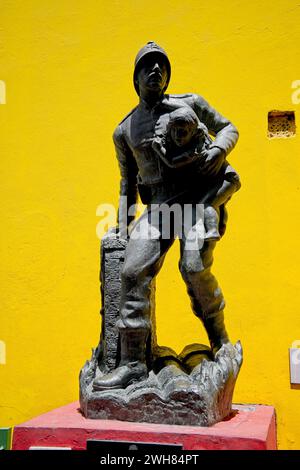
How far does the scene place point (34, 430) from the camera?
1.98m

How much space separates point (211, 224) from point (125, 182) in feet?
1.62

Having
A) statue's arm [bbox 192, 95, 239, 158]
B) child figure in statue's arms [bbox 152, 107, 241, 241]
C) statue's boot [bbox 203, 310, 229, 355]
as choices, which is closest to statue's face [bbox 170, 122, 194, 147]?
child figure in statue's arms [bbox 152, 107, 241, 241]

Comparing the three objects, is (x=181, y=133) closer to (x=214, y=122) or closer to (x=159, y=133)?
(x=159, y=133)

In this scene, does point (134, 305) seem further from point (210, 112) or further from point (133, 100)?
point (133, 100)

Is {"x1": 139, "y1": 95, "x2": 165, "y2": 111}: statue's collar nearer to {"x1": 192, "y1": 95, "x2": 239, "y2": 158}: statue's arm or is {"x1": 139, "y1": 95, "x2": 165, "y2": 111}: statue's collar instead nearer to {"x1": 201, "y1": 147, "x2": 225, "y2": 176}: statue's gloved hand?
{"x1": 192, "y1": 95, "x2": 239, "y2": 158}: statue's arm

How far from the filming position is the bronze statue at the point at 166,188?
7.02ft

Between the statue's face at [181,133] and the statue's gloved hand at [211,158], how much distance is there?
9cm

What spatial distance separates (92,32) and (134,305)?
2002 mm

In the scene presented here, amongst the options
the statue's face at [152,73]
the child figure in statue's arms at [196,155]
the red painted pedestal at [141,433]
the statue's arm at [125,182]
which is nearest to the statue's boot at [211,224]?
the child figure in statue's arms at [196,155]

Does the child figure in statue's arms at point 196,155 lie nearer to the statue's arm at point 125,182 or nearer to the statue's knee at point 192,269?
the statue's knee at point 192,269

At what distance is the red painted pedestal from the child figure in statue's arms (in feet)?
2.28

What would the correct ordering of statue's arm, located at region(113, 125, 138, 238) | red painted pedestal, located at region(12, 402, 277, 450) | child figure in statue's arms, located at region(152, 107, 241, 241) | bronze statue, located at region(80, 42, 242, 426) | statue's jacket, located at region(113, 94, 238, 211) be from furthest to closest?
1. statue's arm, located at region(113, 125, 138, 238)
2. statue's jacket, located at region(113, 94, 238, 211)
3. child figure in statue's arms, located at region(152, 107, 241, 241)
4. bronze statue, located at region(80, 42, 242, 426)
5. red painted pedestal, located at region(12, 402, 277, 450)

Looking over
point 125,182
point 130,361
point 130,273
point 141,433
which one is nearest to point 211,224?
point 130,273

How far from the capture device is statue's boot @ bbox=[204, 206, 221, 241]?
7.06 ft
